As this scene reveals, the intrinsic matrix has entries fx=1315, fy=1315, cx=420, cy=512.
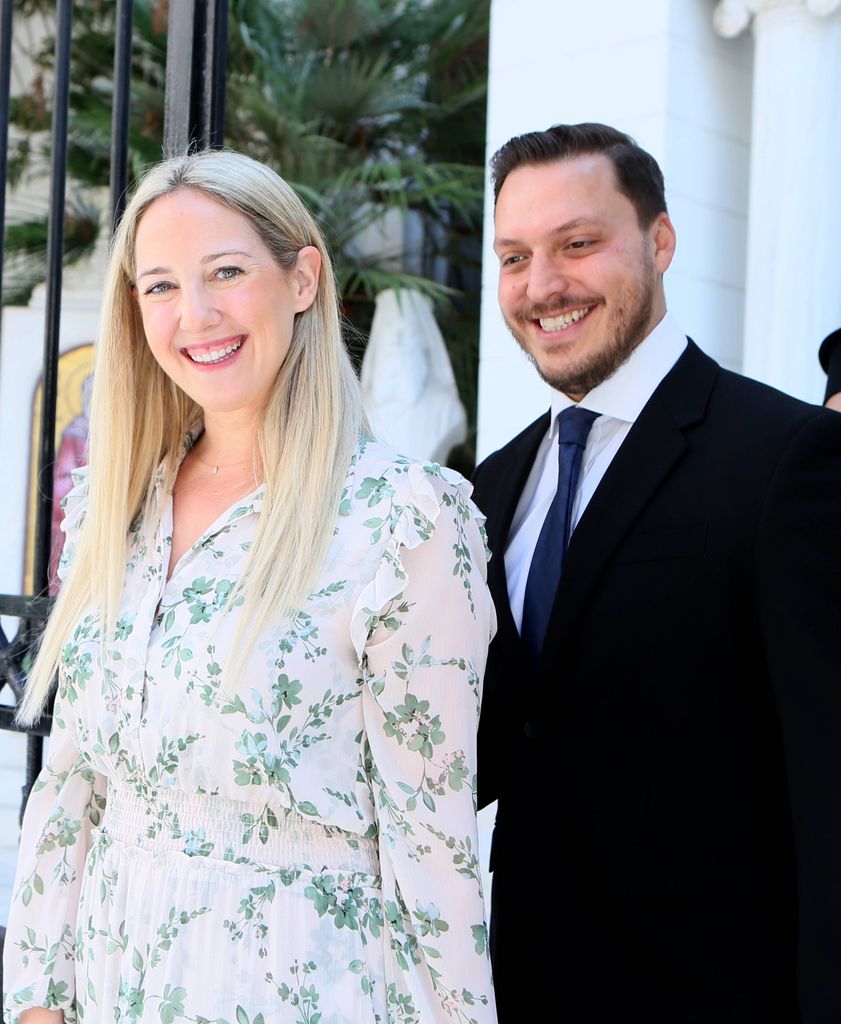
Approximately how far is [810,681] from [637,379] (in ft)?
1.67

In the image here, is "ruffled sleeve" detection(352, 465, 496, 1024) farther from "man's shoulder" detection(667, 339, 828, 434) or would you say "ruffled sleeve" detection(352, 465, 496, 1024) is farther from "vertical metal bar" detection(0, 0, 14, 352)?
"vertical metal bar" detection(0, 0, 14, 352)

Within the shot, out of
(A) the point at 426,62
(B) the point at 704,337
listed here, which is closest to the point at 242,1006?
(B) the point at 704,337

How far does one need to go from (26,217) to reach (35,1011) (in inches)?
259

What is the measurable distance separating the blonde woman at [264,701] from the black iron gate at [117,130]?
1.72 feet

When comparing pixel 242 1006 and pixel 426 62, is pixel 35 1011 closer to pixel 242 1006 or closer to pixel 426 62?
pixel 242 1006

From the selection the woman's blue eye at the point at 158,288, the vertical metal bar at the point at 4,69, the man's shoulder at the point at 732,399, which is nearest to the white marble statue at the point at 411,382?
the vertical metal bar at the point at 4,69

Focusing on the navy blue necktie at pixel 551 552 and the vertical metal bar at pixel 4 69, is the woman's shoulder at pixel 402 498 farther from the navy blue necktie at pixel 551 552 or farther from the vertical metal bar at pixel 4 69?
the vertical metal bar at pixel 4 69

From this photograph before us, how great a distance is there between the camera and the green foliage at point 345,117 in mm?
6637

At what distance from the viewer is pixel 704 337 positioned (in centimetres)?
357

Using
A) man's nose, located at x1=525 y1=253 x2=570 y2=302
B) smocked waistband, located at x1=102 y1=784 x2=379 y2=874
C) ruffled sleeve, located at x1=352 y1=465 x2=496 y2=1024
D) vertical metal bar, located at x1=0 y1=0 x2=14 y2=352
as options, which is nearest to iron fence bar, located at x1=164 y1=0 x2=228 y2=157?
vertical metal bar, located at x1=0 y1=0 x2=14 y2=352

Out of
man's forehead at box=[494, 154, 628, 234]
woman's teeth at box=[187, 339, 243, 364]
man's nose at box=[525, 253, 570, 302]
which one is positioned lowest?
woman's teeth at box=[187, 339, 243, 364]

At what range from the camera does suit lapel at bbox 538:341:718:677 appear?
64.9 inches

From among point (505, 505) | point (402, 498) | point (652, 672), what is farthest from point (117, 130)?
point (652, 672)

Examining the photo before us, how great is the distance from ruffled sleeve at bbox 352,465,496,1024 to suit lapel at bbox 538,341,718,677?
0.76 ft
